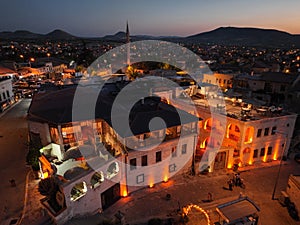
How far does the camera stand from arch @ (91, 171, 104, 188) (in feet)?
64.5

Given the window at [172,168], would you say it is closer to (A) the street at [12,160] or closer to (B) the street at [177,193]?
(B) the street at [177,193]

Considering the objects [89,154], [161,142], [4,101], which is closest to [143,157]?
[161,142]

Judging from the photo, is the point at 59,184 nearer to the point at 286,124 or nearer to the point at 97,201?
the point at 97,201

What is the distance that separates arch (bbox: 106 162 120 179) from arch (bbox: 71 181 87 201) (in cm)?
275

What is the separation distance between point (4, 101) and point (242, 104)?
1922 inches

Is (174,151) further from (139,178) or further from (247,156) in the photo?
(247,156)

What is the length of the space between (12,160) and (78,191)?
14.8 m

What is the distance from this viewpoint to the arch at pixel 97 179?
19.7 meters

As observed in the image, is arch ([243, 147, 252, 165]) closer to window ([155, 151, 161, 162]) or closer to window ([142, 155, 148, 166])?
window ([155, 151, 161, 162])

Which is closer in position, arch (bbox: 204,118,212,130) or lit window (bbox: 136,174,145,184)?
lit window (bbox: 136,174,145,184)

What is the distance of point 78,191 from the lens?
61.7 feet

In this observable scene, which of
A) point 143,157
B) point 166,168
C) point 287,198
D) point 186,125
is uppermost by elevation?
point 186,125

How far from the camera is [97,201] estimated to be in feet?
66.4

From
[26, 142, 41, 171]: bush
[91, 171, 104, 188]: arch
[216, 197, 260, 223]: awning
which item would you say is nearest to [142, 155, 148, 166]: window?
[91, 171, 104, 188]: arch
